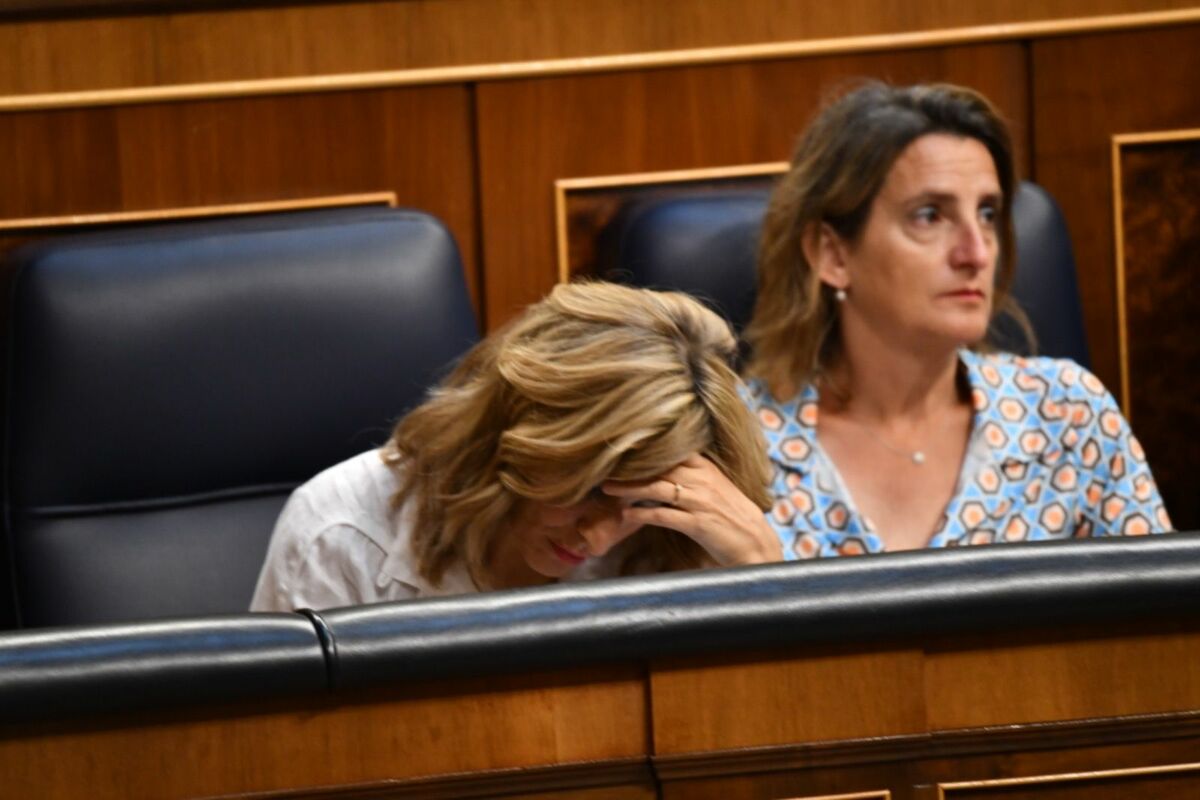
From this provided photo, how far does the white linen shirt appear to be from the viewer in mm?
1471

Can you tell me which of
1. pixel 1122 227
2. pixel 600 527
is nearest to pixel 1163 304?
pixel 1122 227

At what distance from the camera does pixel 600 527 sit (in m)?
1.40

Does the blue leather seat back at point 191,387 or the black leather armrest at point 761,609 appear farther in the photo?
the blue leather seat back at point 191,387

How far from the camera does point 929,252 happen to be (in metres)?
1.87

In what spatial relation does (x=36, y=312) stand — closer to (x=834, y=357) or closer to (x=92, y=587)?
(x=92, y=587)

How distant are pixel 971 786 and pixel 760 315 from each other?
966 millimetres

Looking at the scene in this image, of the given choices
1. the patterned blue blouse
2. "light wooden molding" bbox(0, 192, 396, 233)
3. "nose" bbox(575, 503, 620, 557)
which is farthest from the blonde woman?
"light wooden molding" bbox(0, 192, 396, 233)

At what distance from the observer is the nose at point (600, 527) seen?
140cm

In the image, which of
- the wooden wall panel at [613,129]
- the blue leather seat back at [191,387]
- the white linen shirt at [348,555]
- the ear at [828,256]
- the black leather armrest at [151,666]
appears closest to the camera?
the black leather armrest at [151,666]

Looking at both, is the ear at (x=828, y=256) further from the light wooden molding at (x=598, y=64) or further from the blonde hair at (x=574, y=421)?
the blonde hair at (x=574, y=421)

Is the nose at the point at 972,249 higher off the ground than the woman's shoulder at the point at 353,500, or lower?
higher

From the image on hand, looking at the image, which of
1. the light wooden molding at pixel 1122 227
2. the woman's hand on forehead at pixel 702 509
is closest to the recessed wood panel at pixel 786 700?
the woman's hand on forehead at pixel 702 509

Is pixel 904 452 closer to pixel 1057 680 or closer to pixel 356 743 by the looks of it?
Result: pixel 1057 680

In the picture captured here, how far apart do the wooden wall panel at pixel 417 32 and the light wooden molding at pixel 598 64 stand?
0.04ft
